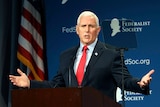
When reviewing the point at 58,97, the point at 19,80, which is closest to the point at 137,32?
the point at 19,80

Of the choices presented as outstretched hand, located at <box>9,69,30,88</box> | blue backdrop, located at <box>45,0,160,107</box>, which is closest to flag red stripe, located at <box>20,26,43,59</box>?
blue backdrop, located at <box>45,0,160,107</box>

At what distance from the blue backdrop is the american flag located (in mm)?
112

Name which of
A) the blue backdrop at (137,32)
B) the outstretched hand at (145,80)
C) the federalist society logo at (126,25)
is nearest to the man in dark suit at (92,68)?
the outstretched hand at (145,80)

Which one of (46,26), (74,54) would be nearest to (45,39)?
(46,26)

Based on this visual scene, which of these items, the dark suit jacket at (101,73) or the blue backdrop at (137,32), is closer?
the dark suit jacket at (101,73)

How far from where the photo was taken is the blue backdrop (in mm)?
5320

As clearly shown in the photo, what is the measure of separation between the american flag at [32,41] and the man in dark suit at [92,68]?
6.67 feet

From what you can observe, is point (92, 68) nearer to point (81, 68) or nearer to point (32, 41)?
point (81, 68)

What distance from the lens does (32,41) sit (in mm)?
5945

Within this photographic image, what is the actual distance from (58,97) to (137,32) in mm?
2804

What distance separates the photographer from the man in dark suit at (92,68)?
3572 millimetres

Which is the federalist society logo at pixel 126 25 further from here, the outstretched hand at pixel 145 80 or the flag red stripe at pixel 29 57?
the outstretched hand at pixel 145 80
